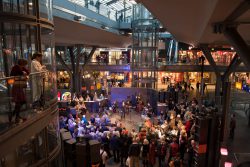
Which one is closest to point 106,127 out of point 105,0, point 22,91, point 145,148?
point 145,148

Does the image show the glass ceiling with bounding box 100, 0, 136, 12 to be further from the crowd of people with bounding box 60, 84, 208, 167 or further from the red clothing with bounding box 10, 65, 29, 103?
the red clothing with bounding box 10, 65, 29, 103

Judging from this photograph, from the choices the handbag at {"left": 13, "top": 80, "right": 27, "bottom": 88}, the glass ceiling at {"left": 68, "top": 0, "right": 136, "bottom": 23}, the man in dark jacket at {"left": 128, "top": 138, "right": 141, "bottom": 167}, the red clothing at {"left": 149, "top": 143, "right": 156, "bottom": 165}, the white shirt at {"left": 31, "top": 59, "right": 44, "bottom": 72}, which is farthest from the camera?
the glass ceiling at {"left": 68, "top": 0, "right": 136, "bottom": 23}

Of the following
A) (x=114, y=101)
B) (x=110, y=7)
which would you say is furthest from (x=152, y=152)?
(x=110, y=7)

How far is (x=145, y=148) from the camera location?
11.8 meters

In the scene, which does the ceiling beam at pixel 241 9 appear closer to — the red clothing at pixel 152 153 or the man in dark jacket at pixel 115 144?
the red clothing at pixel 152 153

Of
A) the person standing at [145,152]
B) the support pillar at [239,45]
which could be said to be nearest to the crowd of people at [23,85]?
the support pillar at [239,45]

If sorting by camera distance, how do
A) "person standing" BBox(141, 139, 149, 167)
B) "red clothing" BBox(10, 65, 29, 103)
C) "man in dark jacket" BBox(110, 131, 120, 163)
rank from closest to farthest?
"red clothing" BBox(10, 65, 29, 103) → "person standing" BBox(141, 139, 149, 167) → "man in dark jacket" BBox(110, 131, 120, 163)

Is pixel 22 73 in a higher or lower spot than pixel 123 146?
higher

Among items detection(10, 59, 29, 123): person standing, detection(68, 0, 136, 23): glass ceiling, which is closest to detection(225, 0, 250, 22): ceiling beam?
detection(10, 59, 29, 123): person standing

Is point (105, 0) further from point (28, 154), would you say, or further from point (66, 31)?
point (28, 154)

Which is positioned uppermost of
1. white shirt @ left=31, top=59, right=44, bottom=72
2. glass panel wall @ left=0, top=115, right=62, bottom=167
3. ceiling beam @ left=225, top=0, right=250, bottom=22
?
ceiling beam @ left=225, top=0, right=250, bottom=22

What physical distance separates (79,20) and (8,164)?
10.5 meters

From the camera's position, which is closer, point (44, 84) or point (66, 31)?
point (44, 84)

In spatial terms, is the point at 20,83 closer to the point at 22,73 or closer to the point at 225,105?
the point at 22,73
